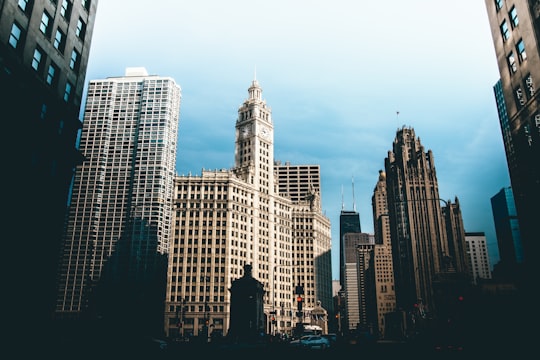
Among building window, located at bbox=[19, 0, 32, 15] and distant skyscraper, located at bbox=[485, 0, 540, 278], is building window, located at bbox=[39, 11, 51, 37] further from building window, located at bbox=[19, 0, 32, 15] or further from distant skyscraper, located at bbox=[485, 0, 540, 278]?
distant skyscraper, located at bbox=[485, 0, 540, 278]

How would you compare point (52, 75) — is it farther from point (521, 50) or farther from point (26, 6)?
point (521, 50)

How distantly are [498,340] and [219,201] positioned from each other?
10021 centimetres

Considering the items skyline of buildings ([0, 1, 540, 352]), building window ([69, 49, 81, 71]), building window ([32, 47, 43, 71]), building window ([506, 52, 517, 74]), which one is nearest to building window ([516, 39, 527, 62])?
building window ([506, 52, 517, 74])

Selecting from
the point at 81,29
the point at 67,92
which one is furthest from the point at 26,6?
the point at 81,29

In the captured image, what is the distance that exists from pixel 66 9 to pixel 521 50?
43.1 metres

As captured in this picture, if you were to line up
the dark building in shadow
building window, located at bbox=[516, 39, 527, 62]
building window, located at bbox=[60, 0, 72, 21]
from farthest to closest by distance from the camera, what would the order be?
the dark building in shadow < building window, located at bbox=[60, 0, 72, 21] < building window, located at bbox=[516, 39, 527, 62]

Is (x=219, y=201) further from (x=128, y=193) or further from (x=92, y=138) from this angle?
(x=92, y=138)

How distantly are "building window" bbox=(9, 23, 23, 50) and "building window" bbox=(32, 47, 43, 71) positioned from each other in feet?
6.27

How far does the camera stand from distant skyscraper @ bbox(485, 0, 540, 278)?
37.8m

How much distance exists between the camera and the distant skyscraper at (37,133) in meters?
35.2

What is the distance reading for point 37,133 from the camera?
3872 cm

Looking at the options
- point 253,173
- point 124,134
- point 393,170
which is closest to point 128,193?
point 124,134

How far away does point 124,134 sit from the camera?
183375 millimetres

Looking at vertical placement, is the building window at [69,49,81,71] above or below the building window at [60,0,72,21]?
below
